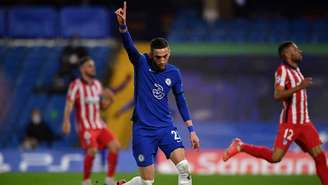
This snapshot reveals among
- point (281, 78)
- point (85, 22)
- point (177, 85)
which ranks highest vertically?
point (85, 22)

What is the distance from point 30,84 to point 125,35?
12998 millimetres

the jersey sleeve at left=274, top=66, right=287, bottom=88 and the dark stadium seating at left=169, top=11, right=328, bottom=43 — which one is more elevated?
the dark stadium seating at left=169, top=11, right=328, bottom=43

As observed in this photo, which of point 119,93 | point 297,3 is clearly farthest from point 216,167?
point 297,3

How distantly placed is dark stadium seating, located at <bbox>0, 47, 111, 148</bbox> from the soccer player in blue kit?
10.9 metres

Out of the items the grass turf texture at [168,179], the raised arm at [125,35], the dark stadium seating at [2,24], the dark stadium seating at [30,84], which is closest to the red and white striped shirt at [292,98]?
the raised arm at [125,35]

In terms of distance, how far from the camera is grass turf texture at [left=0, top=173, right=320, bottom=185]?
48.3ft

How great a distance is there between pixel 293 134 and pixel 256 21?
11970 millimetres

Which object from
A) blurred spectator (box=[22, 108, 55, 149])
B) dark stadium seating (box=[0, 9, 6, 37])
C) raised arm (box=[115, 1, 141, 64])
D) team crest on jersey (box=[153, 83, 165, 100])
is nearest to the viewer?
raised arm (box=[115, 1, 141, 64])

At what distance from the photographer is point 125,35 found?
1046cm

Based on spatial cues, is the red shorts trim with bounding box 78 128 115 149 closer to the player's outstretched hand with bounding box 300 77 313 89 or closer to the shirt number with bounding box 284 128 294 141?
the shirt number with bounding box 284 128 294 141

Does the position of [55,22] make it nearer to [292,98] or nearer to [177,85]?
[292,98]

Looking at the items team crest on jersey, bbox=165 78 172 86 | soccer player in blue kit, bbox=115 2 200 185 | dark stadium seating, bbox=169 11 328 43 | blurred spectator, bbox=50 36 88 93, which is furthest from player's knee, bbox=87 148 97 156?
dark stadium seating, bbox=169 11 328 43

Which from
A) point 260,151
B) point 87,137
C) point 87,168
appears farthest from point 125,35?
point 87,137

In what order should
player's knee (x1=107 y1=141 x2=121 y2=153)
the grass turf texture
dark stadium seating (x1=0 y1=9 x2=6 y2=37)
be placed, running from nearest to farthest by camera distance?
player's knee (x1=107 y1=141 x2=121 y2=153) → the grass turf texture → dark stadium seating (x1=0 y1=9 x2=6 y2=37)
